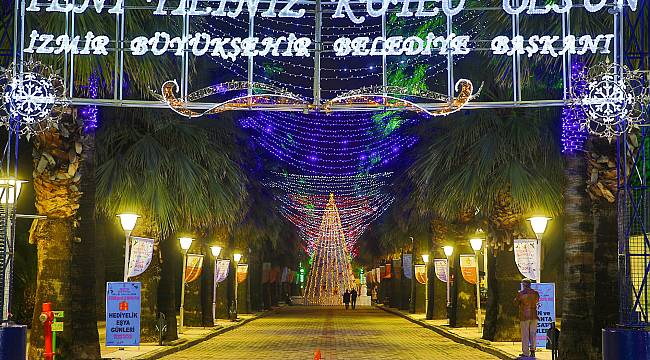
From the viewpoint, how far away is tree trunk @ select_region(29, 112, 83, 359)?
2169 cm

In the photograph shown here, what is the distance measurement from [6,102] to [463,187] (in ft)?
46.3

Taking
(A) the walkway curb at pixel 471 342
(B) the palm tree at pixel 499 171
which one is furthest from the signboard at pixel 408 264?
(B) the palm tree at pixel 499 171

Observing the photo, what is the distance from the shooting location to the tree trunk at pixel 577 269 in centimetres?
2109

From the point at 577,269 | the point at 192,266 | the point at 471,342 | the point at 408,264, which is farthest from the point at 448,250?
the point at 577,269

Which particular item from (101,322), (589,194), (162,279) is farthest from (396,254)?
(589,194)

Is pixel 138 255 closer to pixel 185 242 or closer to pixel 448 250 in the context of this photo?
pixel 185 242

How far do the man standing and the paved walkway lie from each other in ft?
11.2

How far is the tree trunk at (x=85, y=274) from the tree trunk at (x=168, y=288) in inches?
391

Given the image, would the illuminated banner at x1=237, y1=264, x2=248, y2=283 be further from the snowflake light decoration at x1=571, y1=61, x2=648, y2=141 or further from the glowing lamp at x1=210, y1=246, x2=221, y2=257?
the snowflake light decoration at x1=571, y1=61, x2=648, y2=141

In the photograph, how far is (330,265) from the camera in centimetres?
9188

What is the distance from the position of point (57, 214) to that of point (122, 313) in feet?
14.6

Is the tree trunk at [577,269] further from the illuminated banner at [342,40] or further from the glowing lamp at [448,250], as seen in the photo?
the glowing lamp at [448,250]

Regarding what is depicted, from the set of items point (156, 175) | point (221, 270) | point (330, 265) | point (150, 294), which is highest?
point (156, 175)

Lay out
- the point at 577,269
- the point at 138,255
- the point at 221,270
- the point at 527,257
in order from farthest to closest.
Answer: the point at 221,270 → the point at 138,255 → the point at 527,257 → the point at 577,269
